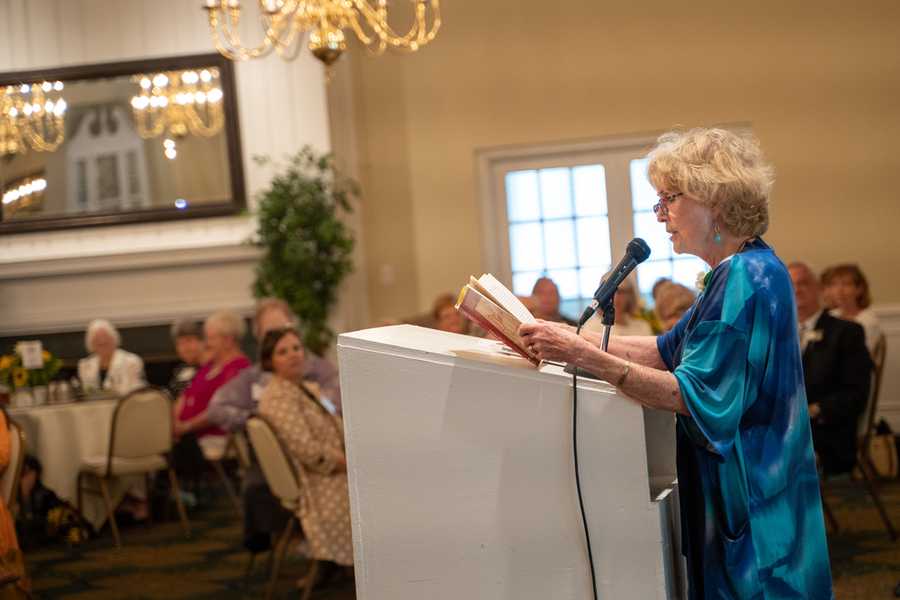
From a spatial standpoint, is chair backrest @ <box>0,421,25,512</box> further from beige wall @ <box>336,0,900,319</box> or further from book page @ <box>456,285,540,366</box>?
beige wall @ <box>336,0,900,319</box>

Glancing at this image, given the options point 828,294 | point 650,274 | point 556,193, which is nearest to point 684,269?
point 650,274

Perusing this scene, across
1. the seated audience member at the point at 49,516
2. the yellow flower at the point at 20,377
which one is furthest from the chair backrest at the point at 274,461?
the yellow flower at the point at 20,377

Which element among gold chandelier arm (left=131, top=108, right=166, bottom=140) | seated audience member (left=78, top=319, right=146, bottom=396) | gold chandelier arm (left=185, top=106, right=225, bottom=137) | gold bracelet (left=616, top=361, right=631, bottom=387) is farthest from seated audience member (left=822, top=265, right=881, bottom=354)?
gold bracelet (left=616, top=361, right=631, bottom=387)

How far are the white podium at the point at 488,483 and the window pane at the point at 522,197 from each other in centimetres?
762

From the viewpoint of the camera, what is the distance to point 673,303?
17.8ft

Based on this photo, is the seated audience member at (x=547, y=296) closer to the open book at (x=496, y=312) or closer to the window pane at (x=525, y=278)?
the window pane at (x=525, y=278)

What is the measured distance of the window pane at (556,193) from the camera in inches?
382

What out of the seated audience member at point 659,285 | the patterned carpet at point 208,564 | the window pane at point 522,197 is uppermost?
the window pane at point 522,197

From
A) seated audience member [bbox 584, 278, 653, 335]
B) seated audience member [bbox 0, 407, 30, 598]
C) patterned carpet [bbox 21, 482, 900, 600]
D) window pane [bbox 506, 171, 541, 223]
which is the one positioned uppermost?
window pane [bbox 506, 171, 541, 223]

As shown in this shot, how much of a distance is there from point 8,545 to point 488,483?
3.01 m

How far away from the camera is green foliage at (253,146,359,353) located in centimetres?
877

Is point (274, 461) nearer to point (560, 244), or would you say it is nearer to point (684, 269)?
point (560, 244)

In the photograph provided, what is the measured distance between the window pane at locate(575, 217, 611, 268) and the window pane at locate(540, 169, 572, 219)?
0.55 feet

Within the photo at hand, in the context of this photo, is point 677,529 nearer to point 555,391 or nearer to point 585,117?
point 555,391
